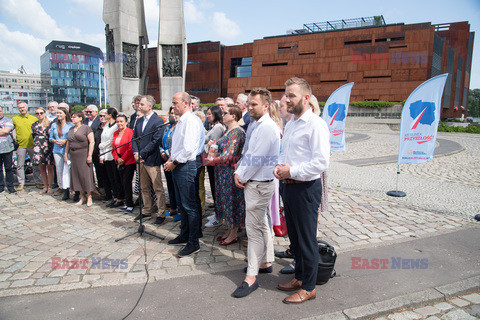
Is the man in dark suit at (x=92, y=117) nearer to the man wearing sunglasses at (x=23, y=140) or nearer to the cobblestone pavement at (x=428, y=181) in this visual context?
the man wearing sunglasses at (x=23, y=140)

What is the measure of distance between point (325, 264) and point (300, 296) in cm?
50

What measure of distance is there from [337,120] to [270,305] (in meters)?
6.14

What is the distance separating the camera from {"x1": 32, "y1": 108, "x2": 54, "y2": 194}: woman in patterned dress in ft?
24.8

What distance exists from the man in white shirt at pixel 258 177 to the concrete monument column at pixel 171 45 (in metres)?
13.9

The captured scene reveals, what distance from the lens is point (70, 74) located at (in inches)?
4033

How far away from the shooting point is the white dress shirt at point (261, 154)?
3268 mm

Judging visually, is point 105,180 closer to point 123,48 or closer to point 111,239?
point 111,239

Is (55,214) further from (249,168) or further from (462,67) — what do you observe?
(462,67)

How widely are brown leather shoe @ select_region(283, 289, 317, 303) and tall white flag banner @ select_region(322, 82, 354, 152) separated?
18.3 feet

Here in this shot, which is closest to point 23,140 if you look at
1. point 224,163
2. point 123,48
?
point 224,163

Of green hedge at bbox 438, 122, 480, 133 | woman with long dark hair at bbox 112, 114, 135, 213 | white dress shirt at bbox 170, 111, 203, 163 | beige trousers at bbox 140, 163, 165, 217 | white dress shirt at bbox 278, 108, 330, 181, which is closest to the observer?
white dress shirt at bbox 278, 108, 330, 181
